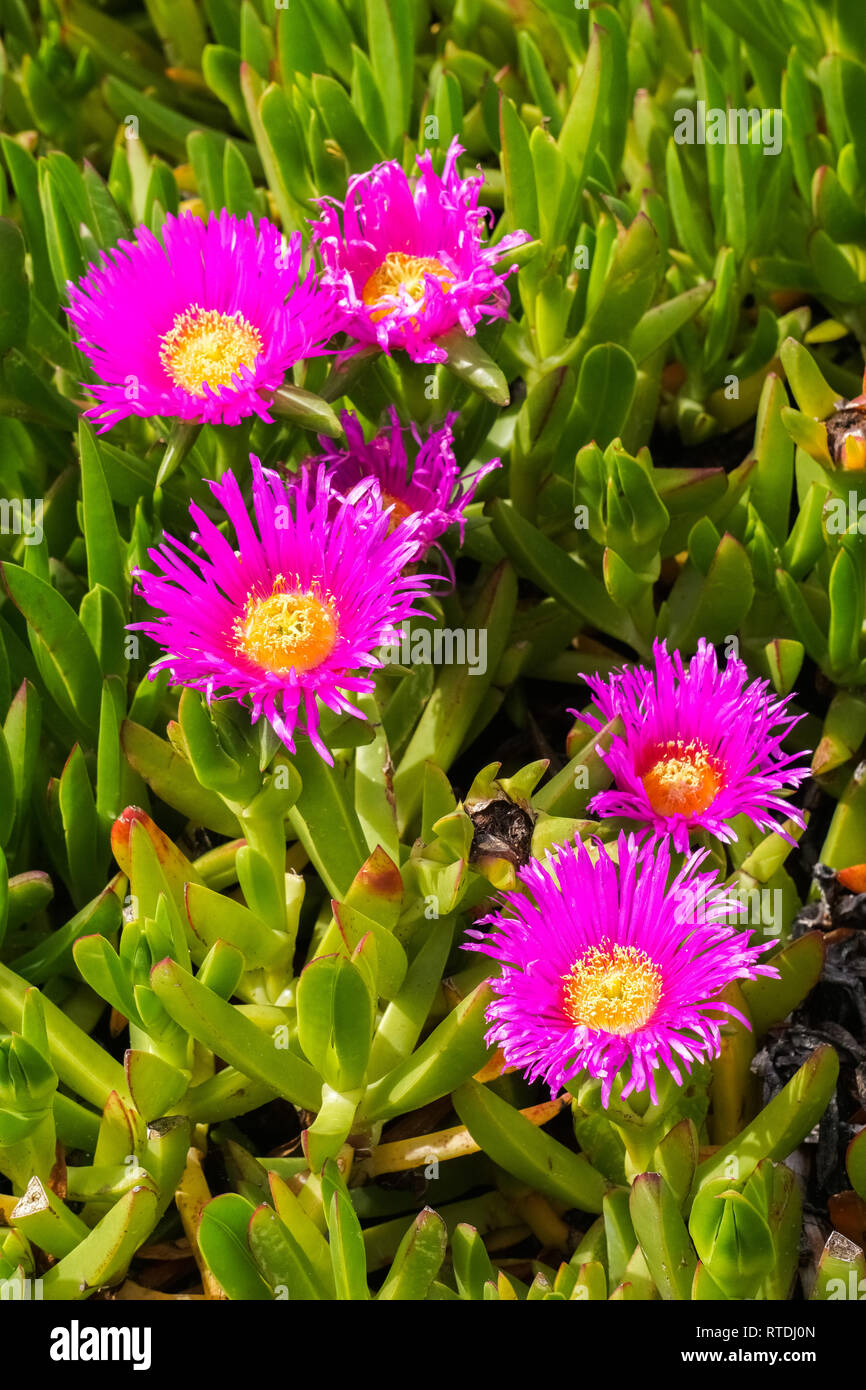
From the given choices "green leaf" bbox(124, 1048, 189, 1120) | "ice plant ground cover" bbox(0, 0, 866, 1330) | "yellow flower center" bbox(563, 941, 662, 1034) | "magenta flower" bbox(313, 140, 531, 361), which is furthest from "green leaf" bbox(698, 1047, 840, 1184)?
"magenta flower" bbox(313, 140, 531, 361)

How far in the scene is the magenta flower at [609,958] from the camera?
2.83 ft

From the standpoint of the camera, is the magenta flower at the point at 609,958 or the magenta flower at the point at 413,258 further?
the magenta flower at the point at 413,258

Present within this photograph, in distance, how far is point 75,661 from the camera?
110 cm

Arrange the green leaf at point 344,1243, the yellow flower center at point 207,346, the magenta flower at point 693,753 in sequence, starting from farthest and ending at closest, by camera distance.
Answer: the yellow flower center at point 207,346 → the magenta flower at point 693,753 → the green leaf at point 344,1243

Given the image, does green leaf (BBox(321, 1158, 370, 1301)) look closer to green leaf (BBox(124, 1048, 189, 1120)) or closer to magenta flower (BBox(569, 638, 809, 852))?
green leaf (BBox(124, 1048, 189, 1120))

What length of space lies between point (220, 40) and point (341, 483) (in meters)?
0.80

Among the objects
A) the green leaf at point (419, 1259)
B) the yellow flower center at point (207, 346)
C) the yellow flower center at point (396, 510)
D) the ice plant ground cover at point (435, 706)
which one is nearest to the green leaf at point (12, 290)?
the ice plant ground cover at point (435, 706)

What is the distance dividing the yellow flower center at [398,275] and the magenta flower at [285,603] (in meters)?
0.23

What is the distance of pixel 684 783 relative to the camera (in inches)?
39.3

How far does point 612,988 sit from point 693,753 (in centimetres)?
21

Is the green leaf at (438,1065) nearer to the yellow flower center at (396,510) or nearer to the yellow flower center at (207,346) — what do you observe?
the yellow flower center at (396,510)

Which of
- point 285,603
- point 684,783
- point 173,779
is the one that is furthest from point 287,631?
point 684,783

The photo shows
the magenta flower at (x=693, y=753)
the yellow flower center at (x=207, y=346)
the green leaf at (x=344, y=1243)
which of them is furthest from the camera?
the yellow flower center at (x=207, y=346)

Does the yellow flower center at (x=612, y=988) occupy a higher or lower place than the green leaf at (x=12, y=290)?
lower
